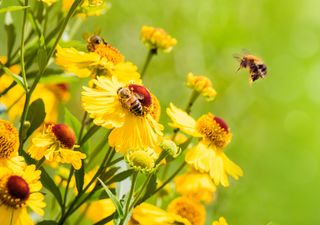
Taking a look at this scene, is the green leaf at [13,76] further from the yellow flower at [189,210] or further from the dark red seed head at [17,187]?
the yellow flower at [189,210]

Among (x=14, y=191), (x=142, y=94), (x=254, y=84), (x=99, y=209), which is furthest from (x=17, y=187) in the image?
(x=254, y=84)

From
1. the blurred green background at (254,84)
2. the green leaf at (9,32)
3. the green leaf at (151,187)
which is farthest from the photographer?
the blurred green background at (254,84)

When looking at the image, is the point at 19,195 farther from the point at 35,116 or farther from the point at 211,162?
the point at 211,162

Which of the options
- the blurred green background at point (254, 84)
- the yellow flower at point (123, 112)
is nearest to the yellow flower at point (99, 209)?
Answer: the yellow flower at point (123, 112)

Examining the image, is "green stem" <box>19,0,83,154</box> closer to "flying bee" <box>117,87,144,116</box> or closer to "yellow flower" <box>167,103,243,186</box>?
"flying bee" <box>117,87,144,116</box>

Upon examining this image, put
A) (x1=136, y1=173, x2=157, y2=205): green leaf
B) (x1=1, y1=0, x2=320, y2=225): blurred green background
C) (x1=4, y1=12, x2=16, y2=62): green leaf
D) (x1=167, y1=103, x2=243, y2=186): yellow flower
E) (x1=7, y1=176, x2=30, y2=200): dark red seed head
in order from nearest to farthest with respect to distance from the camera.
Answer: (x1=7, y1=176, x2=30, y2=200): dark red seed head < (x1=136, y1=173, x2=157, y2=205): green leaf < (x1=167, y1=103, x2=243, y2=186): yellow flower < (x1=4, y1=12, x2=16, y2=62): green leaf < (x1=1, y1=0, x2=320, y2=225): blurred green background

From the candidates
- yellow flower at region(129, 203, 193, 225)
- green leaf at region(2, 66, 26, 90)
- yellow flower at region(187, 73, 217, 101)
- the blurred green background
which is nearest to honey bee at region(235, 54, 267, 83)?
yellow flower at region(187, 73, 217, 101)
